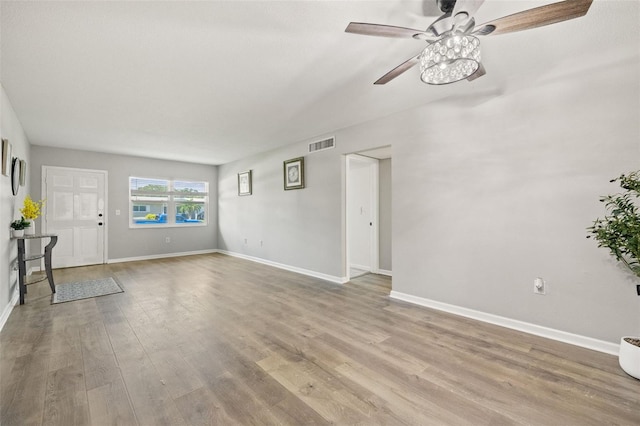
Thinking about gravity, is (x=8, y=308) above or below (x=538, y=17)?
below

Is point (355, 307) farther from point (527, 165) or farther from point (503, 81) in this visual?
point (503, 81)

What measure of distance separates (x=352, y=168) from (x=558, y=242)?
3521 millimetres

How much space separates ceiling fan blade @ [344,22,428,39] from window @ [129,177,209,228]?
6823 millimetres

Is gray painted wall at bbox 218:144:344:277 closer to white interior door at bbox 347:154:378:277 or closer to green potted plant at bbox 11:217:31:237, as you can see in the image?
white interior door at bbox 347:154:378:277

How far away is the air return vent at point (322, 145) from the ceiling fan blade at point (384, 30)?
2.97 m

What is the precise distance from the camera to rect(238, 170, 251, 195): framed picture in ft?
21.3

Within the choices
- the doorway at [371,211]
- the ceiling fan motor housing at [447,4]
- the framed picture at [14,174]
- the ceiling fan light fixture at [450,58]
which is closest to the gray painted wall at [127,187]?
the framed picture at [14,174]

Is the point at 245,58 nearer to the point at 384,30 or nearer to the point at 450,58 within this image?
the point at 384,30

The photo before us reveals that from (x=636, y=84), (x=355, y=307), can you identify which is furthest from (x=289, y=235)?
(x=636, y=84)

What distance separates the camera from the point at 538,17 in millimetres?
1432

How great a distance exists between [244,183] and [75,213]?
3472 mm

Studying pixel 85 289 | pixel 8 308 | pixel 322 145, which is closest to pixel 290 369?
pixel 8 308

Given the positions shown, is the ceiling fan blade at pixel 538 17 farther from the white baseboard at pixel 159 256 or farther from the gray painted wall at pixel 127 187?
the white baseboard at pixel 159 256

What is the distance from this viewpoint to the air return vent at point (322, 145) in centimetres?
Result: 457
